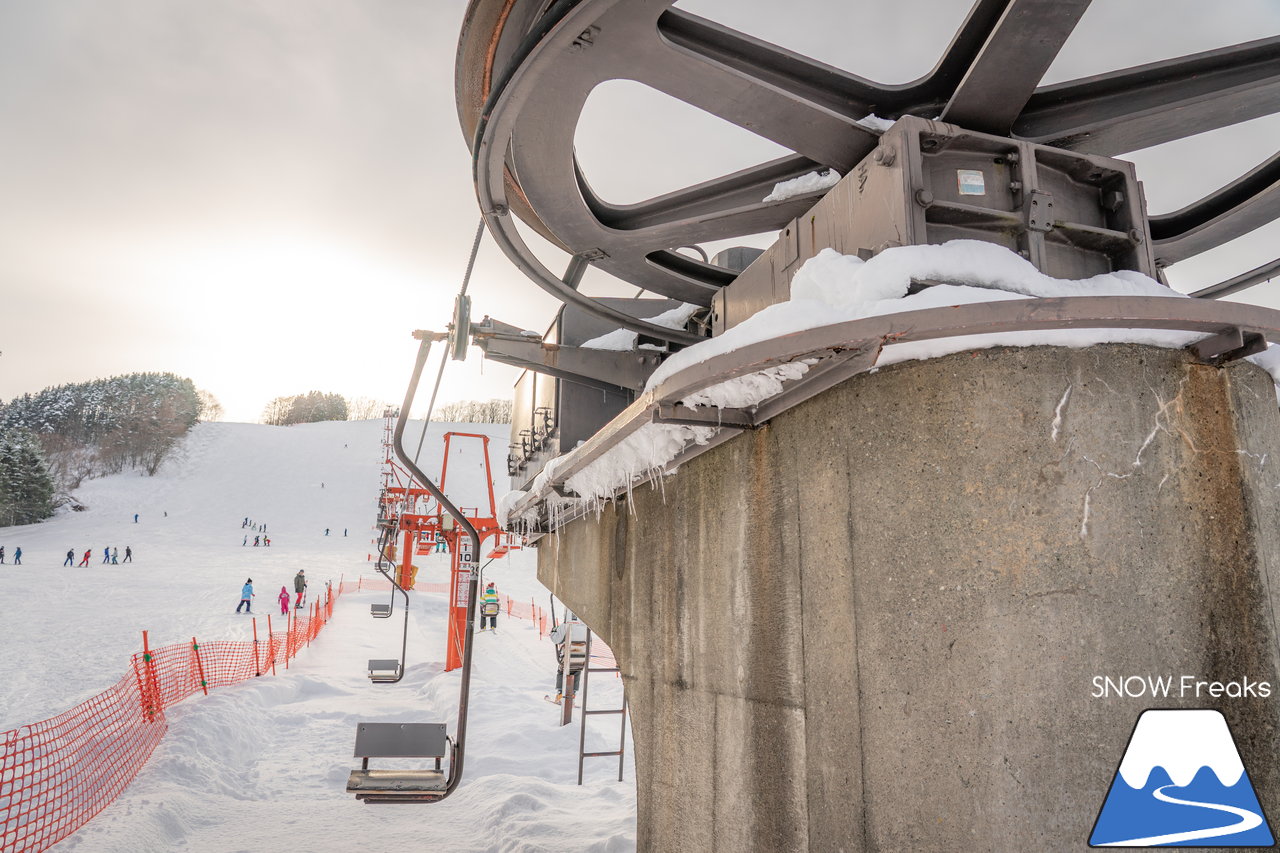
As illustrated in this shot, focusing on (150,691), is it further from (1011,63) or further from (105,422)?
(105,422)

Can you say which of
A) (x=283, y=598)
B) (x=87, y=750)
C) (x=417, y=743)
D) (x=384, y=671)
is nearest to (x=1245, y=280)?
(x=417, y=743)

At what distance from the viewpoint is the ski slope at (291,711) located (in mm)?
9242

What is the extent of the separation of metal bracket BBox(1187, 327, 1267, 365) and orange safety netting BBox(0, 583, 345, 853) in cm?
974

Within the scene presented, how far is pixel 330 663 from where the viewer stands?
69.8ft

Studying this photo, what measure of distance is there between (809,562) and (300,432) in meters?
103

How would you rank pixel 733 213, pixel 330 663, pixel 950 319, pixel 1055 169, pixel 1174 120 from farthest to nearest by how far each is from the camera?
pixel 330 663
pixel 733 213
pixel 1174 120
pixel 1055 169
pixel 950 319

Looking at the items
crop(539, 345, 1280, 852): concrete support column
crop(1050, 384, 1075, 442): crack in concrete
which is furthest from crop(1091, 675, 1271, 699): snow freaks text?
crop(1050, 384, 1075, 442): crack in concrete

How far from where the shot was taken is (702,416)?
410 cm

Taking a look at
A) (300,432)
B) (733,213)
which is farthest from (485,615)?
(300,432)

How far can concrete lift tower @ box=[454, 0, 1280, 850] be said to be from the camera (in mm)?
2781

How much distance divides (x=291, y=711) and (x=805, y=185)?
15.4m

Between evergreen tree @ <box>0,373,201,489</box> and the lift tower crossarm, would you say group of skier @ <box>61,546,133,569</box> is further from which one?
evergreen tree @ <box>0,373,201,489</box>

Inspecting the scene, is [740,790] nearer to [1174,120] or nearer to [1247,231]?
[1174,120]

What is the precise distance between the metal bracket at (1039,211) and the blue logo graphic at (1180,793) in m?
2.27
